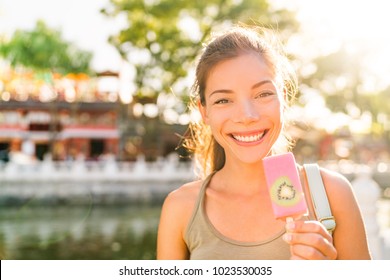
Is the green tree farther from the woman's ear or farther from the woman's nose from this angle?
the woman's nose

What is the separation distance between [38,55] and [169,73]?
477cm

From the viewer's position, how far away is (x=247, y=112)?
1.36 metres

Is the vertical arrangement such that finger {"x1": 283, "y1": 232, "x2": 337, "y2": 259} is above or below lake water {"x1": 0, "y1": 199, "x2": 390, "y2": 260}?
below

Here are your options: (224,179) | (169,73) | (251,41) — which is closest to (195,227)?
(224,179)

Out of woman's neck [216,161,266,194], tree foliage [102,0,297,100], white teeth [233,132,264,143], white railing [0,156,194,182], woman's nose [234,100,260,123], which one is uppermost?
tree foliage [102,0,297,100]

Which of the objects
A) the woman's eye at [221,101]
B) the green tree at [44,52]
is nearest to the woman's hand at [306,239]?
the woman's eye at [221,101]

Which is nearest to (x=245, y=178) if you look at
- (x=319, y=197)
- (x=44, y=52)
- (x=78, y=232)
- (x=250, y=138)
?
(x=250, y=138)

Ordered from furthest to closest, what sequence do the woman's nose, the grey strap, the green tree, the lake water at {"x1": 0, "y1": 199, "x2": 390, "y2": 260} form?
1. the green tree
2. the lake water at {"x1": 0, "y1": 199, "x2": 390, "y2": 260}
3. the woman's nose
4. the grey strap

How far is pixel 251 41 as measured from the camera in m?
1.43

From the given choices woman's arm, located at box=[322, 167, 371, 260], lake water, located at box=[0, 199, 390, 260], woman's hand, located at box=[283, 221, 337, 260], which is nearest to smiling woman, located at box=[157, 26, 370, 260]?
woman's arm, located at box=[322, 167, 371, 260]

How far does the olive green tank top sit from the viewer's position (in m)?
1.33

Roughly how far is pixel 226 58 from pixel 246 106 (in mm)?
135

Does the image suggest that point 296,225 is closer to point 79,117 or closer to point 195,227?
point 195,227

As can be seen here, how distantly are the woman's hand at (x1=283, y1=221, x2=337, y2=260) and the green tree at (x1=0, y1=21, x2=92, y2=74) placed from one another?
14.0 metres
